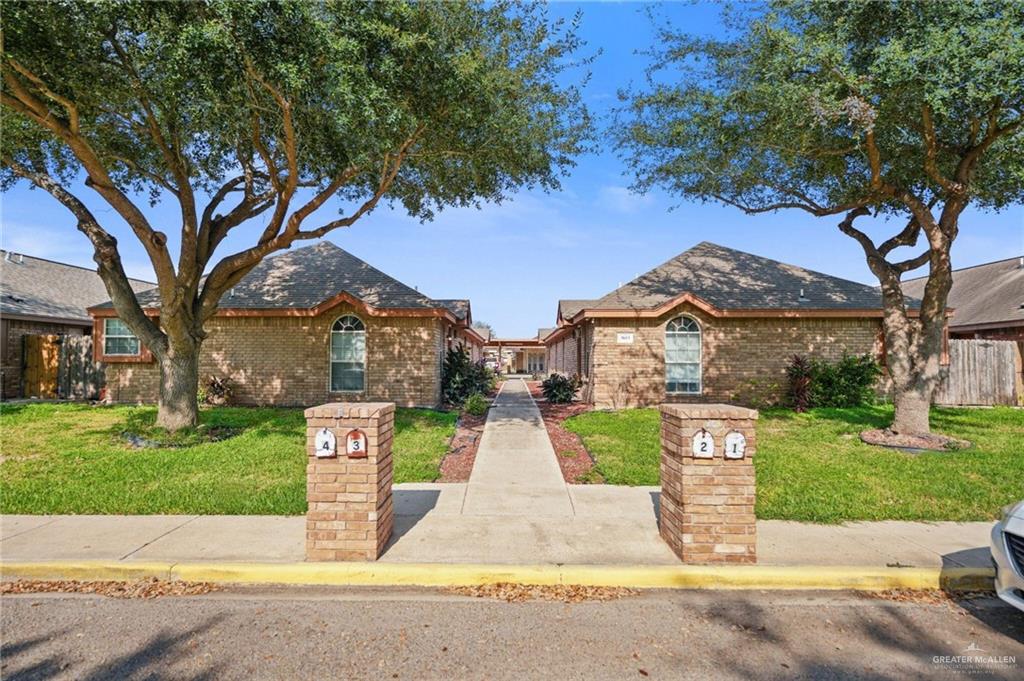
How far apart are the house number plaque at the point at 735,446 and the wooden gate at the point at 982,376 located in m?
15.6

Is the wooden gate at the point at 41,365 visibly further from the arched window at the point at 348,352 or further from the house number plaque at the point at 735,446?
the house number plaque at the point at 735,446

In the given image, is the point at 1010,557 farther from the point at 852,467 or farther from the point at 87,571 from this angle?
the point at 87,571

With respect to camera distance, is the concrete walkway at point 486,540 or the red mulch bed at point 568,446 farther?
the red mulch bed at point 568,446

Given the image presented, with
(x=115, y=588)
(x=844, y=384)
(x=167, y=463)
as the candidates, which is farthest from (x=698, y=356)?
(x=115, y=588)

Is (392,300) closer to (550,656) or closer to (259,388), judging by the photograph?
(259,388)

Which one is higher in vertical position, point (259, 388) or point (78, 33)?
point (78, 33)

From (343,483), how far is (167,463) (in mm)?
5217

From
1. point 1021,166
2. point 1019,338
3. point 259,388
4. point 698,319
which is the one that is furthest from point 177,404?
point 1019,338

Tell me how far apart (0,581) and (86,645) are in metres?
1.67

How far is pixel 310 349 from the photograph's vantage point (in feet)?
47.5

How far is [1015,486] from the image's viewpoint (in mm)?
6758

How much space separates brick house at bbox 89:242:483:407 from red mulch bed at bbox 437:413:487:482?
260 centimetres

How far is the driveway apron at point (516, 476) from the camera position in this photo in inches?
238

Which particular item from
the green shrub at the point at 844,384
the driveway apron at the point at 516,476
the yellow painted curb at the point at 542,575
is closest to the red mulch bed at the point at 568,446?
the driveway apron at the point at 516,476
